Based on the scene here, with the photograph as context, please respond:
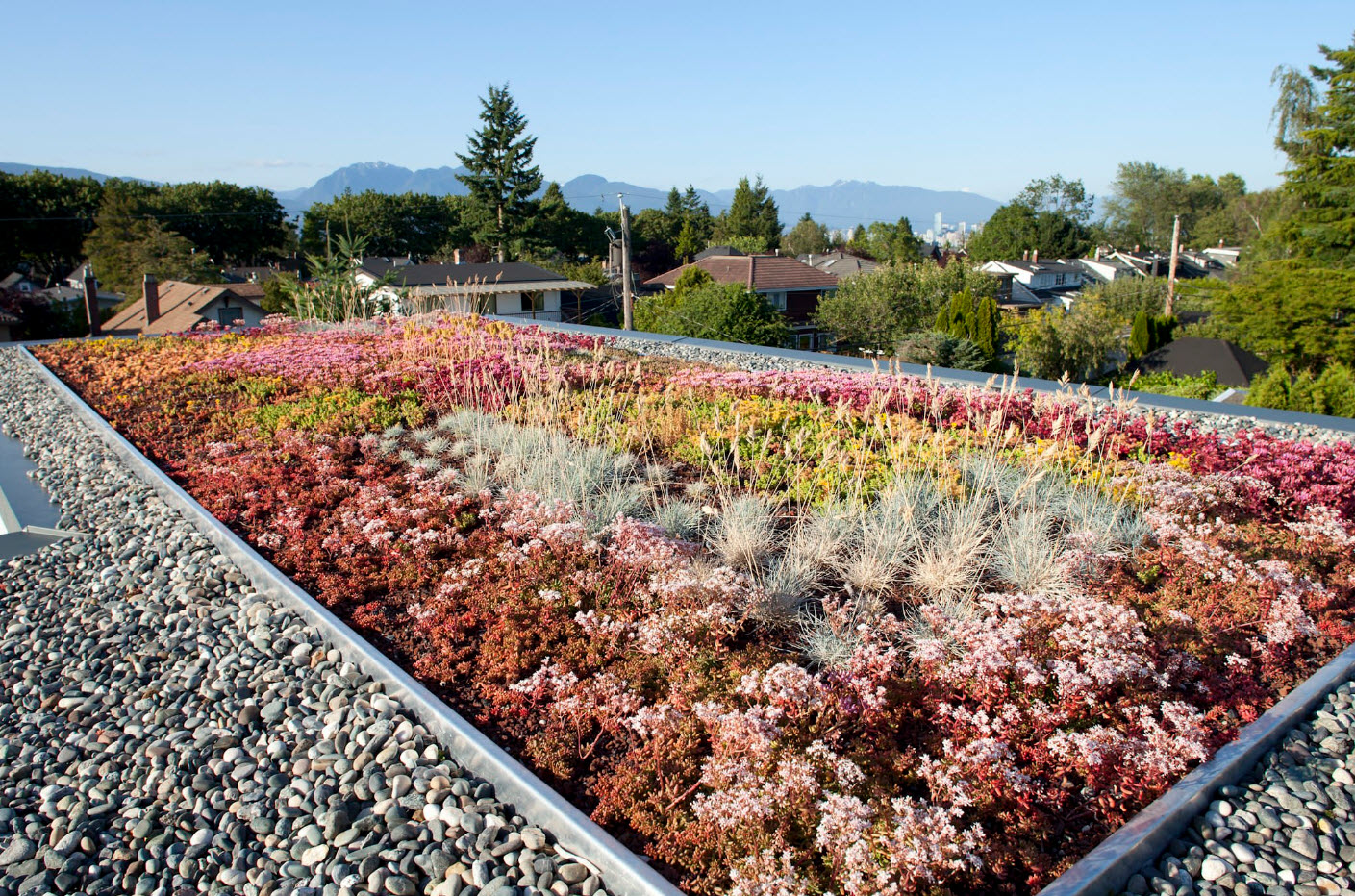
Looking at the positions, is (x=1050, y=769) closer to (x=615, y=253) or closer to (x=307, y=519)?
(x=307, y=519)

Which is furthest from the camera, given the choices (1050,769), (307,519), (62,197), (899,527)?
(62,197)

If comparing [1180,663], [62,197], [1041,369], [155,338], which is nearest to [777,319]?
[1041,369]

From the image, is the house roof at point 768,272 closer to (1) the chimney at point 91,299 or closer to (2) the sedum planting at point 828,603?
(1) the chimney at point 91,299

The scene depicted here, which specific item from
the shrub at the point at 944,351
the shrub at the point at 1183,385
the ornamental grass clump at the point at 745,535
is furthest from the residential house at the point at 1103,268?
the ornamental grass clump at the point at 745,535

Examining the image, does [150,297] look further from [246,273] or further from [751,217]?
[751,217]

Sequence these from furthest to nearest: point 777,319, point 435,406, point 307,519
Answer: point 777,319
point 435,406
point 307,519

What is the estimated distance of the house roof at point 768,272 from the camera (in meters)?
37.3

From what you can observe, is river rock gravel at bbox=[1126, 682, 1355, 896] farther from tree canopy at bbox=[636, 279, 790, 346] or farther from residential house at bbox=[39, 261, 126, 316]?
residential house at bbox=[39, 261, 126, 316]

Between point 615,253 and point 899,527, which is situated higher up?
point 615,253

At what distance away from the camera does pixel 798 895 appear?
179 cm

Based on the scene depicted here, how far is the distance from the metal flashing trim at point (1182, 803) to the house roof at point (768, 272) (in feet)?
114

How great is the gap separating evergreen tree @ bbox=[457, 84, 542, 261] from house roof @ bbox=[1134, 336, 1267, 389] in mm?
32205

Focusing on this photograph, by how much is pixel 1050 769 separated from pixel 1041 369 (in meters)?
26.0

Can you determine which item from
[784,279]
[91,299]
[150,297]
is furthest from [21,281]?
[784,279]
